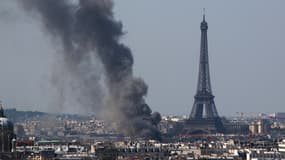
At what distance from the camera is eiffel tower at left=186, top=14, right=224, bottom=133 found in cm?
18725

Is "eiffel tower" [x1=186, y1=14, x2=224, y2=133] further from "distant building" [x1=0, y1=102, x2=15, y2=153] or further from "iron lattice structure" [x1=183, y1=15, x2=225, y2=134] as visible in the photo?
"distant building" [x1=0, y1=102, x2=15, y2=153]

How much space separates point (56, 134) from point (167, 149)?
75.7 m

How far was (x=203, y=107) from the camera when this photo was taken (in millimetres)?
191250

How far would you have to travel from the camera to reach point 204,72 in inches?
7495

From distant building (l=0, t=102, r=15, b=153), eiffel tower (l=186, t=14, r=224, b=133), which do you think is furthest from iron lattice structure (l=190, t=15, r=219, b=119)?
distant building (l=0, t=102, r=15, b=153)

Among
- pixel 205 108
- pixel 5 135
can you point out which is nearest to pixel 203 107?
pixel 205 108

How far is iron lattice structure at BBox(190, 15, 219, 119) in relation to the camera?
18691cm

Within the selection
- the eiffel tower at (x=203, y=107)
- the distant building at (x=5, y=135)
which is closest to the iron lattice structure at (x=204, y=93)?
the eiffel tower at (x=203, y=107)

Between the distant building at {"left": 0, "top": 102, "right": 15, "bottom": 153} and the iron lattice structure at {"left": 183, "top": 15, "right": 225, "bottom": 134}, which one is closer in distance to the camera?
the distant building at {"left": 0, "top": 102, "right": 15, "bottom": 153}

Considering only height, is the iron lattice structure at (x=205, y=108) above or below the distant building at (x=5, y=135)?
above

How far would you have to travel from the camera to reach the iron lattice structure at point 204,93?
18691 centimetres

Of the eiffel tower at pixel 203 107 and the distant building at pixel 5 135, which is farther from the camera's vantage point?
the eiffel tower at pixel 203 107

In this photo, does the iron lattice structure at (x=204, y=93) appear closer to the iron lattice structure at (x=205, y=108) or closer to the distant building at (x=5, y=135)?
the iron lattice structure at (x=205, y=108)

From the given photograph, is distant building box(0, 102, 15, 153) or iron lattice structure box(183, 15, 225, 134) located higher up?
iron lattice structure box(183, 15, 225, 134)
